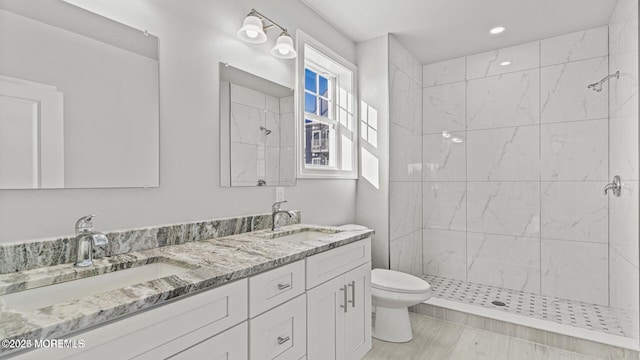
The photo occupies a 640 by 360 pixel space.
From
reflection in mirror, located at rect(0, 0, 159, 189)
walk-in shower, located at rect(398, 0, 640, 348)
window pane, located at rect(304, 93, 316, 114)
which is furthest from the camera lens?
window pane, located at rect(304, 93, 316, 114)

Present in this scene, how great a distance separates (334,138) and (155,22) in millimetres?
1740

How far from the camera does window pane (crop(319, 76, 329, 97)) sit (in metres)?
2.85

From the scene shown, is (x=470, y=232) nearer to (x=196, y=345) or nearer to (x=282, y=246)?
(x=282, y=246)

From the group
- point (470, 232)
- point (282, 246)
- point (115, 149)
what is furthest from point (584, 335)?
point (115, 149)

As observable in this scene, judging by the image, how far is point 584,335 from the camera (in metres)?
2.25

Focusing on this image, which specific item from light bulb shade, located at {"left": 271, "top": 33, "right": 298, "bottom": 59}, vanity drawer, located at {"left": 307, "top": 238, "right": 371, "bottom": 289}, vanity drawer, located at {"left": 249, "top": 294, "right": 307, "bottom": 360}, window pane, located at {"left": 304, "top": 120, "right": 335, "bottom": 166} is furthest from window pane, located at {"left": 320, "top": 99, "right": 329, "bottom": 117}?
vanity drawer, located at {"left": 249, "top": 294, "right": 307, "bottom": 360}

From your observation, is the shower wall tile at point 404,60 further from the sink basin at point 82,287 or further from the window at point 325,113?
the sink basin at point 82,287

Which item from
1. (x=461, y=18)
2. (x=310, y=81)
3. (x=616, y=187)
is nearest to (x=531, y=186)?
(x=616, y=187)

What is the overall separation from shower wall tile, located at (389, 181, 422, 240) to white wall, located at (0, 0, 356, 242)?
133cm

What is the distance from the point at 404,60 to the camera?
325cm

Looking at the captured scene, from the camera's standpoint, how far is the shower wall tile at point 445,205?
11.4ft

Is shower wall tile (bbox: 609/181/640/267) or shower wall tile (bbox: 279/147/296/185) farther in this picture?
shower wall tile (bbox: 279/147/296/185)

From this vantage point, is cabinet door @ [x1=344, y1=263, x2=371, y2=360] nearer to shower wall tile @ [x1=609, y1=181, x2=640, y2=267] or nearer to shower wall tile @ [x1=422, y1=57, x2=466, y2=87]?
shower wall tile @ [x1=609, y1=181, x2=640, y2=267]

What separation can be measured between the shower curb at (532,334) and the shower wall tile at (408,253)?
43cm
